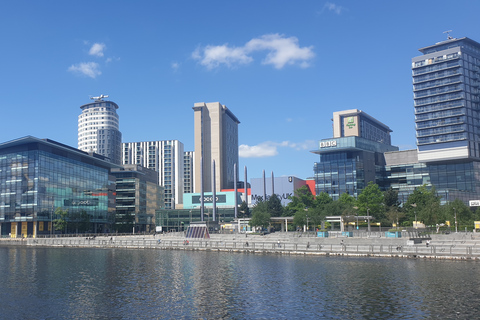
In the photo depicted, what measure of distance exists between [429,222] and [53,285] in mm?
89069

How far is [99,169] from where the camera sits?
186 m

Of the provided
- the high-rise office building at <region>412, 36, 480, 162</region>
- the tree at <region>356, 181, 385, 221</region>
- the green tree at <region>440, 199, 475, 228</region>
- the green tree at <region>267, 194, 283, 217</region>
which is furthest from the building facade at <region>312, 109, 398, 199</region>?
the green tree at <region>440, 199, 475, 228</region>

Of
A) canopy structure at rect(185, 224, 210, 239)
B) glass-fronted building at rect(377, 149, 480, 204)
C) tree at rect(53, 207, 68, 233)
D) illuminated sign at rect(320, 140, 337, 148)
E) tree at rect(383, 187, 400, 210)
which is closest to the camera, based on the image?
canopy structure at rect(185, 224, 210, 239)

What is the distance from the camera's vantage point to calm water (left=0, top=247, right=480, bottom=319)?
1420 inches

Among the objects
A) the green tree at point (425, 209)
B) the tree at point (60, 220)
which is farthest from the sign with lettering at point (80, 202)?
the green tree at point (425, 209)

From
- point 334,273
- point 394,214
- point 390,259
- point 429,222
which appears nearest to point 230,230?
point 394,214

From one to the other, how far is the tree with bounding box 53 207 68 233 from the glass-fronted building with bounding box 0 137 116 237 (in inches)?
65.7

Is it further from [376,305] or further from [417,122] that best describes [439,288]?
[417,122]

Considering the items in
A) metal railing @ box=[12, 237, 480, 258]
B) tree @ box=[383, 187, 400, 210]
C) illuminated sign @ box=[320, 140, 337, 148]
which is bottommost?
metal railing @ box=[12, 237, 480, 258]

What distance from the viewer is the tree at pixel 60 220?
150 metres

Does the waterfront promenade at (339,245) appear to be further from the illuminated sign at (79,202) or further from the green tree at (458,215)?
the illuminated sign at (79,202)

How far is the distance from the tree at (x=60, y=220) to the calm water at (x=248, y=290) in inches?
3224

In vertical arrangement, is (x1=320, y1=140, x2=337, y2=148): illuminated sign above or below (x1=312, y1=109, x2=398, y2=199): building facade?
above

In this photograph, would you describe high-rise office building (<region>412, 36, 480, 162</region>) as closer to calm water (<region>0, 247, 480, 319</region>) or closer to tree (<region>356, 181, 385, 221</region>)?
tree (<region>356, 181, 385, 221</region>)
